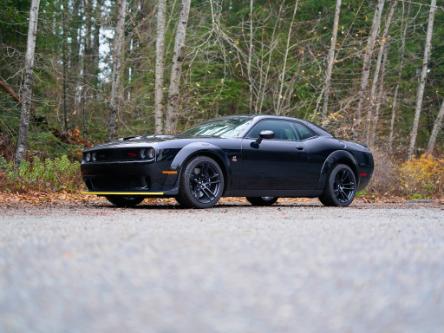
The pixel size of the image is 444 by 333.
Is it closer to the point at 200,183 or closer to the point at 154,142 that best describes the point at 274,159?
the point at 200,183

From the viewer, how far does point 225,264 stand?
11.9 ft

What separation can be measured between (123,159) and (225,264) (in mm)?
5779

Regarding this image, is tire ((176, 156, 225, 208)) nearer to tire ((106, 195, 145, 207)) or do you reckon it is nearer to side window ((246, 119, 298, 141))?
side window ((246, 119, 298, 141))

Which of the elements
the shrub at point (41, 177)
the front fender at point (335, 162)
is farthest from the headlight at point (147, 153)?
the shrub at point (41, 177)

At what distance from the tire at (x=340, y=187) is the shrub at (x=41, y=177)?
499cm

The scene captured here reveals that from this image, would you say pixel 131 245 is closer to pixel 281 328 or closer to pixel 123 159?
pixel 281 328

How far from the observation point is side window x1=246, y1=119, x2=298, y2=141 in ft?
34.1

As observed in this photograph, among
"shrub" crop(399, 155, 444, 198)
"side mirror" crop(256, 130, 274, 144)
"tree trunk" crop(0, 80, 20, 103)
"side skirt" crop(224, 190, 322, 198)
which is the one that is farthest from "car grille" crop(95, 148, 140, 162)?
"tree trunk" crop(0, 80, 20, 103)

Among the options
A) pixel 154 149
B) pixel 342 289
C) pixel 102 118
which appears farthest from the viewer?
pixel 102 118

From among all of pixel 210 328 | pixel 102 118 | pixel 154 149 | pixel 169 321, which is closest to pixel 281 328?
pixel 210 328

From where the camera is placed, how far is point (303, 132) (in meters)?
11.2

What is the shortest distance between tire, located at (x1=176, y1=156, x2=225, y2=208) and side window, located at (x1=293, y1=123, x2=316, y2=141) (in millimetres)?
2165

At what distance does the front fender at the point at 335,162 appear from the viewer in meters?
11.0

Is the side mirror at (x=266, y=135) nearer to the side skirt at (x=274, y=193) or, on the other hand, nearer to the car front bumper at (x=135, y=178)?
the side skirt at (x=274, y=193)
